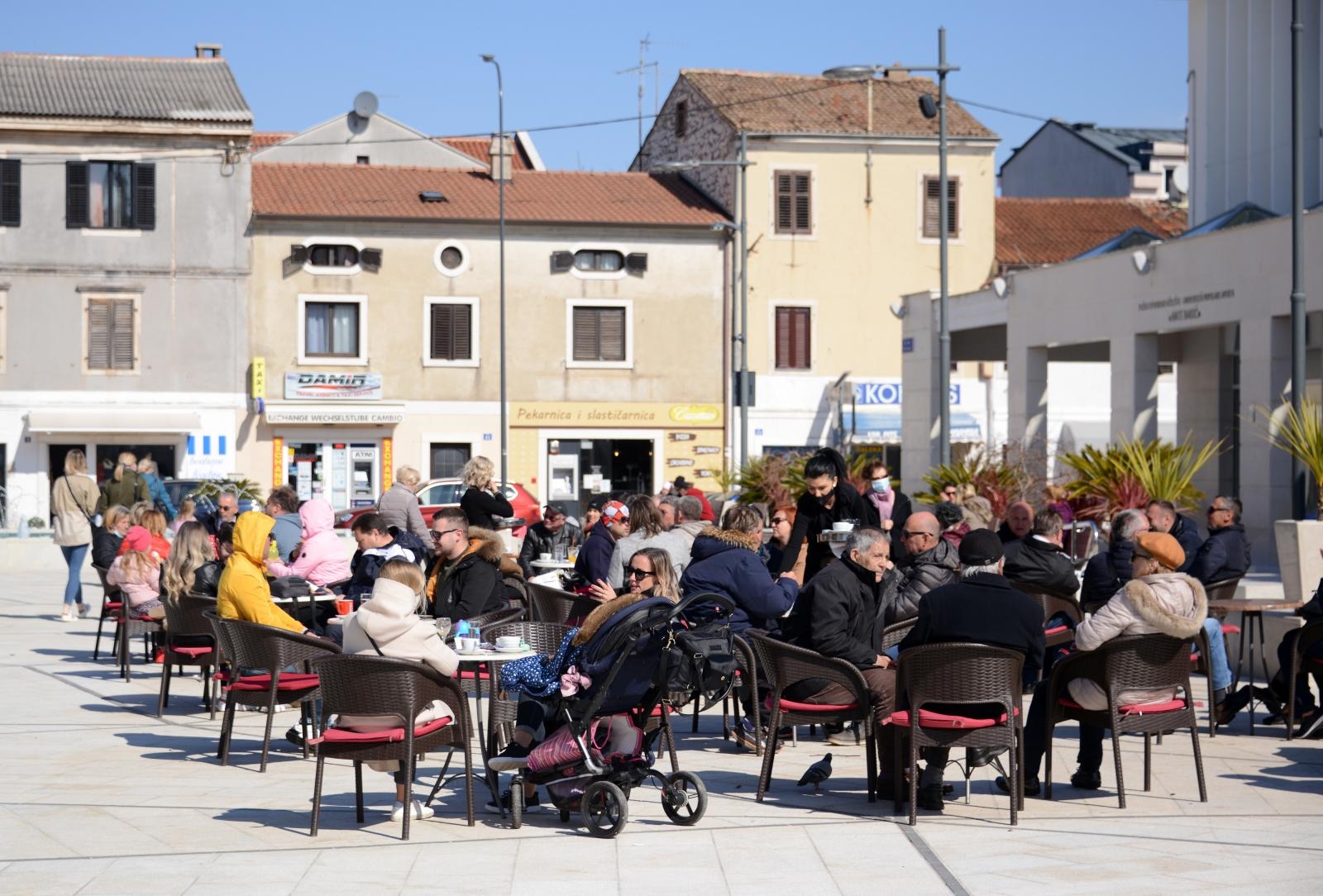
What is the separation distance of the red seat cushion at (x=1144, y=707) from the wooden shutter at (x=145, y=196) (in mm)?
34127

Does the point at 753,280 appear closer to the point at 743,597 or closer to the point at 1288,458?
the point at 1288,458

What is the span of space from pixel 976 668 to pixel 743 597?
2523 millimetres

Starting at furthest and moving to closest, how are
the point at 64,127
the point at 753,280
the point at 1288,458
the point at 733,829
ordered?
the point at 753,280 < the point at 64,127 < the point at 1288,458 < the point at 733,829

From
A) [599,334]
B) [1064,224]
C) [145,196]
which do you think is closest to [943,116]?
[599,334]

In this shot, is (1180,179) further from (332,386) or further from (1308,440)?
(1308,440)

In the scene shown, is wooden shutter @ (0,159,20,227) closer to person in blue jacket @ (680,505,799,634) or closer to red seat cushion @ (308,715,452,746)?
Result: person in blue jacket @ (680,505,799,634)

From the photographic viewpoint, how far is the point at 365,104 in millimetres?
48312

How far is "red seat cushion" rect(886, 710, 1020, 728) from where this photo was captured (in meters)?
8.11

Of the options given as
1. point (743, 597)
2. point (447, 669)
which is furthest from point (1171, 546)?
point (447, 669)

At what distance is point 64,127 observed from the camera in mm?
39062

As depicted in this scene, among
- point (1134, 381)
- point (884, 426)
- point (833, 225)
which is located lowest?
point (884, 426)

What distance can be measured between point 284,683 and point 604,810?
Result: 2803 millimetres

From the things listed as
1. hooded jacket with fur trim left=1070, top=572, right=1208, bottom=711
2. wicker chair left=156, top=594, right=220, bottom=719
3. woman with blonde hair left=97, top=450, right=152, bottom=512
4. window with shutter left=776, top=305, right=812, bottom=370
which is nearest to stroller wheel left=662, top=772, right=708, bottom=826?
hooded jacket with fur trim left=1070, top=572, right=1208, bottom=711

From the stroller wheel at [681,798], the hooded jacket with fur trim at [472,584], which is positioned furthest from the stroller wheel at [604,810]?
the hooded jacket with fur trim at [472,584]
